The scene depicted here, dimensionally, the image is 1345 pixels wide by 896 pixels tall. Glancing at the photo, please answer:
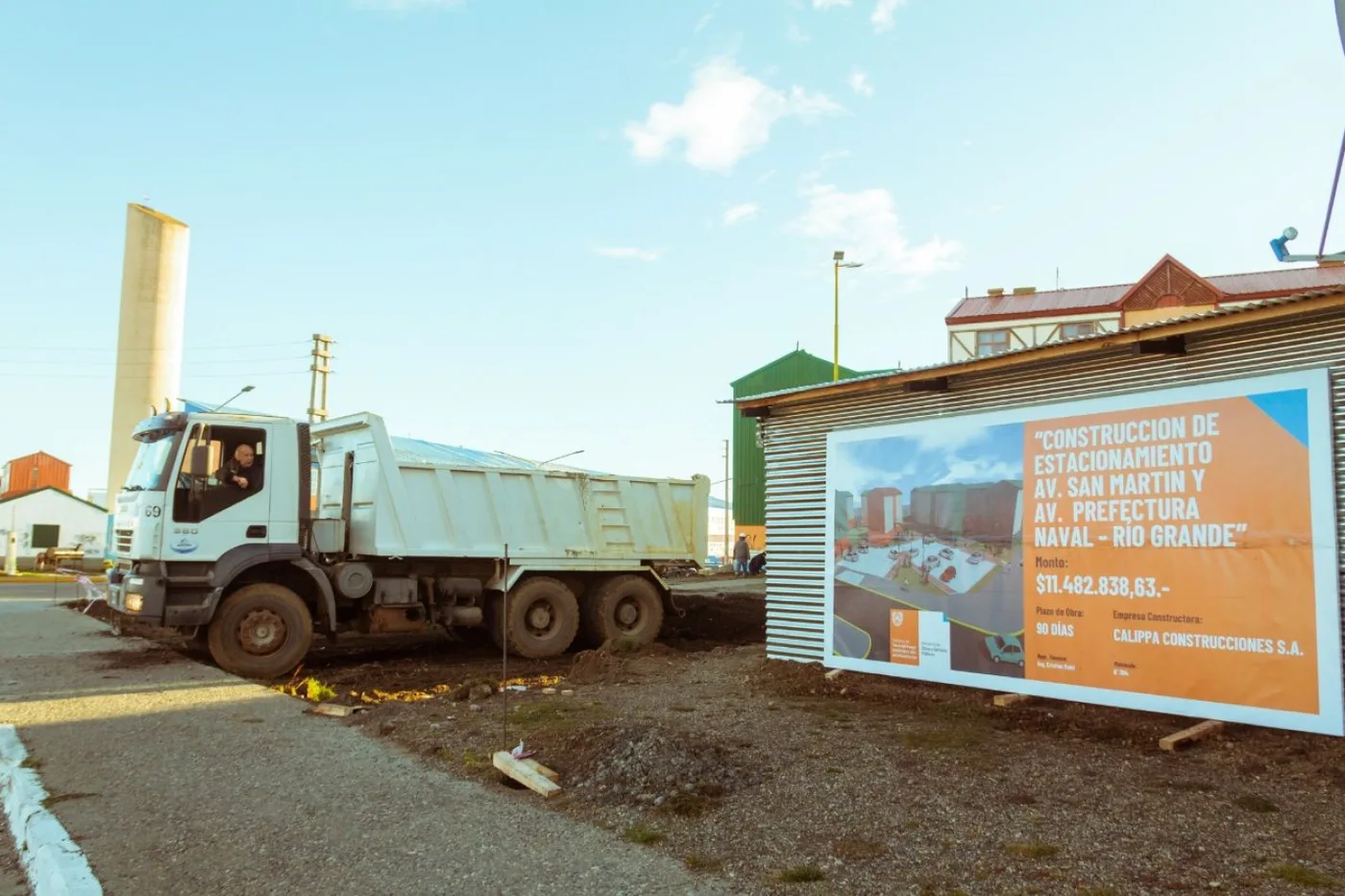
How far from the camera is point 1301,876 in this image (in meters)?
4.30

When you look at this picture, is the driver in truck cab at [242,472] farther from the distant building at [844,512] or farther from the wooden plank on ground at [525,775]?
the distant building at [844,512]

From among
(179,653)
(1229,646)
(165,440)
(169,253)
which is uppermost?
(169,253)

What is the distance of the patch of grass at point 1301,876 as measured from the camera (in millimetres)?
4215

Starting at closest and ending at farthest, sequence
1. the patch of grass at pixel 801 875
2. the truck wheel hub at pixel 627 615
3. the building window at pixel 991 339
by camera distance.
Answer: the patch of grass at pixel 801 875, the truck wheel hub at pixel 627 615, the building window at pixel 991 339

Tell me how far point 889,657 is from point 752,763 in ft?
10.3

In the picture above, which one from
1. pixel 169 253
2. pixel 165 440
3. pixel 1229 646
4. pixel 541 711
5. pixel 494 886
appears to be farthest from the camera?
pixel 169 253

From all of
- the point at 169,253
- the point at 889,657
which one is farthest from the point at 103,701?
the point at 169,253

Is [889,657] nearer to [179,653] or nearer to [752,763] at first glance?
[752,763]

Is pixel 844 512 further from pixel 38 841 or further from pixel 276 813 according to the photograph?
pixel 38 841

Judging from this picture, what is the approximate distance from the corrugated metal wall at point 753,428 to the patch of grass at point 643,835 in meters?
34.7

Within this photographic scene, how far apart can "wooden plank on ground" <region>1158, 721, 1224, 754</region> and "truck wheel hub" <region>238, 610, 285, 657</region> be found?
8982mm

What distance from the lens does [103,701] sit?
8.97 m

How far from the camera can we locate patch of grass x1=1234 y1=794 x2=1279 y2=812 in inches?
213

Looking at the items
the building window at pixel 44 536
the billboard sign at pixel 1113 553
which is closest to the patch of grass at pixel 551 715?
the billboard sign at pixel 1113 553
